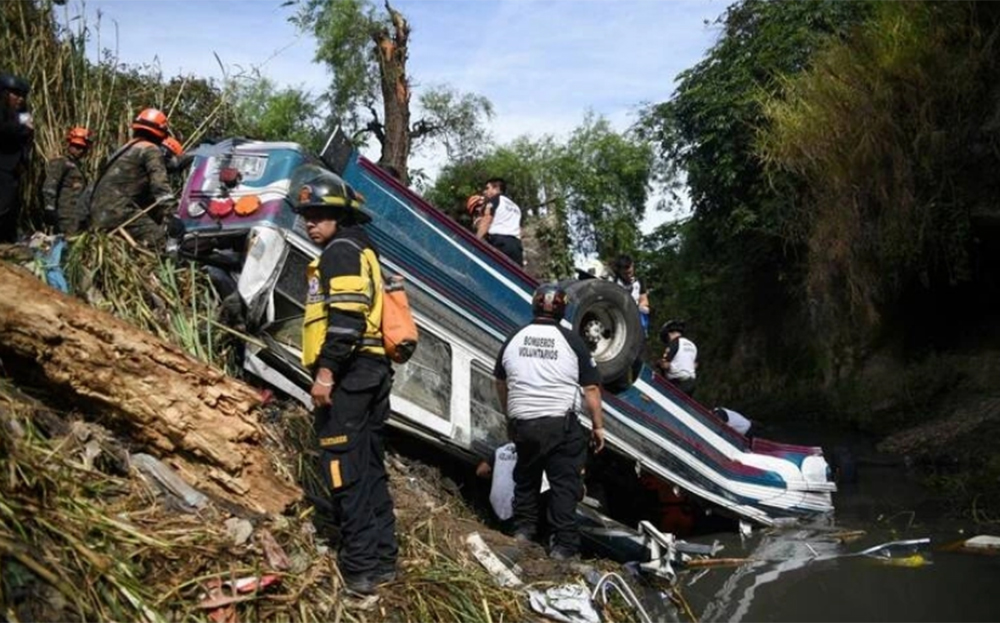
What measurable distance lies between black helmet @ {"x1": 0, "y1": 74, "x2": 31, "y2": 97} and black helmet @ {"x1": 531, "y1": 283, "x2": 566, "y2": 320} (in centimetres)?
312

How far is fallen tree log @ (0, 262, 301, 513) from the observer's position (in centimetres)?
433

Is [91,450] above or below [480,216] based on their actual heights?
below

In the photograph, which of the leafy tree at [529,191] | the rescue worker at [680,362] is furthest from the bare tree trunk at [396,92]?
the rescue worker at [680,362]

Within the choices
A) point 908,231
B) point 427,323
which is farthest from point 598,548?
point 908,231

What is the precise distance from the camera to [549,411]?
5492 mm

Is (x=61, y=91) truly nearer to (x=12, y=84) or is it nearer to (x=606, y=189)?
(x=12, y=84)

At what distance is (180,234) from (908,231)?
7368 mm

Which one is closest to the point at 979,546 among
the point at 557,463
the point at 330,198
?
the point at 557,463

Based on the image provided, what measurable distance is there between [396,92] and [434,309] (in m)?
10.5

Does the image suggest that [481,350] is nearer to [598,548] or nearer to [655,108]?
[598,548]

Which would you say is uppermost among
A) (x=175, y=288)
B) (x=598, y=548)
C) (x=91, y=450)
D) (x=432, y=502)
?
(x=175, y=288)

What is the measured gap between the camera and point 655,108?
18.5 m

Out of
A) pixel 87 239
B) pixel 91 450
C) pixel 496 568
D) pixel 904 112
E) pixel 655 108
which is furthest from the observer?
pixel 655 108

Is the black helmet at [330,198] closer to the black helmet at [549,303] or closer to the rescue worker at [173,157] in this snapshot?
the black helmet at [549,303]
